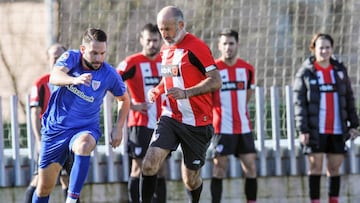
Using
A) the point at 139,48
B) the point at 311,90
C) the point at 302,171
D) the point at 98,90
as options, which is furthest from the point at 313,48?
the point at 98,90

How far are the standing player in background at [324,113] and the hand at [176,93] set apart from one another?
8.65ft

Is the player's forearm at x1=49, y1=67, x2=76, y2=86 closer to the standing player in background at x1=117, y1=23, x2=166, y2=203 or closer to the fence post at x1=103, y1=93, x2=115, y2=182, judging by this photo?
the standing player in background at x1=117, y1=23, x2=166, y2=203

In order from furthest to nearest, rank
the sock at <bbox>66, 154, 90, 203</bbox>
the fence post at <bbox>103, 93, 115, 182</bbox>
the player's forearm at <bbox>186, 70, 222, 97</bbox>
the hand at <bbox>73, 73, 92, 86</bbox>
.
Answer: the fence post at <bbox>103, 93, 115, 182</bbox>
the player's forearm at <bbox>186, 70, 222, 97</bbox>
the sock at <bbox>66, 154, 90, 203</bbox>
the hand at <bbox>73, 73, 92, 86</bbox>

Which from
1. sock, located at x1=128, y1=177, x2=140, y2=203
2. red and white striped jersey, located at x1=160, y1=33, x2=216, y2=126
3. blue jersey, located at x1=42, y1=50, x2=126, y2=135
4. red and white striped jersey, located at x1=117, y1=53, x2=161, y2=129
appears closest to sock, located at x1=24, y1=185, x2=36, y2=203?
sock, located at x1=128, y1=177, x2=140, y2=203

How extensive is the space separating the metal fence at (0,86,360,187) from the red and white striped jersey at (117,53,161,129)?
54 cm

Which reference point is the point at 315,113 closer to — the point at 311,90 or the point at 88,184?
the point at 311,90

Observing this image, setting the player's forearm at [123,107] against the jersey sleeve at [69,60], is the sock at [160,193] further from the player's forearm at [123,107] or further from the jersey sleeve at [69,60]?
the jersey sleeve at [69,60]

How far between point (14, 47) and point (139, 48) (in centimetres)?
150

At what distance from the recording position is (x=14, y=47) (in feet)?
43.1

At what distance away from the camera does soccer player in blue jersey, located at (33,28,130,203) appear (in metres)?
9.29

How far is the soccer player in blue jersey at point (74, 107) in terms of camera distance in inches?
366

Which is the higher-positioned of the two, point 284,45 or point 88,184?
point 284,45

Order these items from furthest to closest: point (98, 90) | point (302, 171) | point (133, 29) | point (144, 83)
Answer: point (133, 29) < point (302, 171) < point (144, 83) < point (98, 90)

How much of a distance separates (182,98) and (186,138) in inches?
23.8
